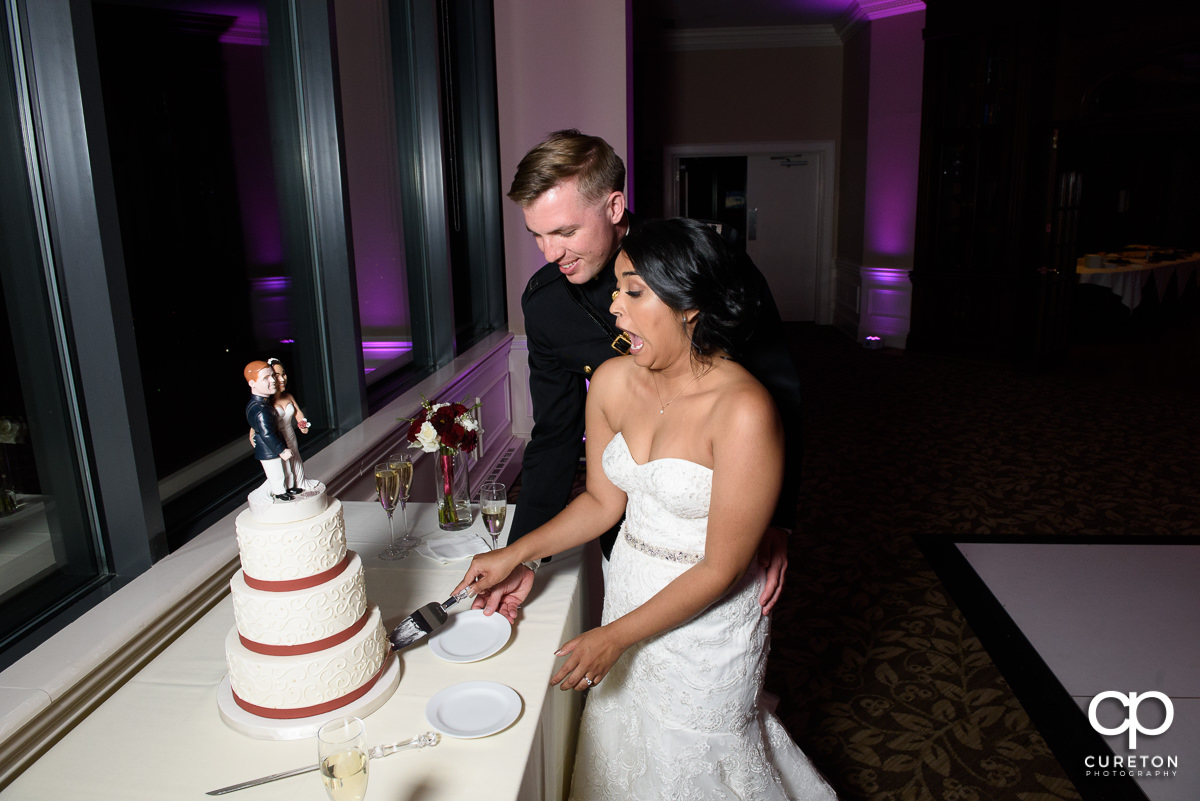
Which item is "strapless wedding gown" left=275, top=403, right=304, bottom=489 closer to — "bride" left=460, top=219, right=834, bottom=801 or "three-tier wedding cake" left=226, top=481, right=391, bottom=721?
"three-tier wedding cake" left=226, top=481, right=391, bottom=721

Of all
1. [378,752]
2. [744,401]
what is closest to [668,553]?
[744,401]

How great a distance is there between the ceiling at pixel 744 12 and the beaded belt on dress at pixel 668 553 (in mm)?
8340

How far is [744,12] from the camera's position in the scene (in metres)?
9.27

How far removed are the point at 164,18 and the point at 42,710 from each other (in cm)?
211

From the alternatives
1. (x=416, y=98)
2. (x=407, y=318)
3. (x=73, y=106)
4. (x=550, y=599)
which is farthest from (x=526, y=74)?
(x=550, y=599)

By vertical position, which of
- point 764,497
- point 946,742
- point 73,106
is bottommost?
point 946,742

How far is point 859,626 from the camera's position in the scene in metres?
3.36

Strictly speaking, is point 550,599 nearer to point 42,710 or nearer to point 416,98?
point 42,710

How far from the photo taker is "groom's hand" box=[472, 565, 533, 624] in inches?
69.2

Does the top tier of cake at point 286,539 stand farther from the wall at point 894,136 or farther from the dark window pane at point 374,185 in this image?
the wall at point 894,136

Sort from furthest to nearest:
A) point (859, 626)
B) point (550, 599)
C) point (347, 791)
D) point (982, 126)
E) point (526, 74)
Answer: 1. point (982, 126)
2. point (526, 74)
3. point (859, 626)
4. point (550, 599)
5. point (347, 791)

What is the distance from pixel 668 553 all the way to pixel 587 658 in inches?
12.5

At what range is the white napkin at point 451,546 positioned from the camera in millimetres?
2053

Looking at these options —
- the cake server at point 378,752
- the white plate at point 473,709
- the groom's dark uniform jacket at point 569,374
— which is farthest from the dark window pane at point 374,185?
the cake server at point 378,752
